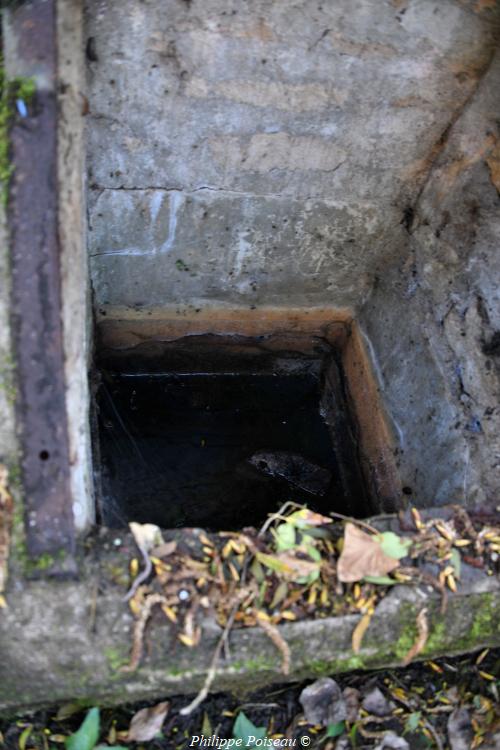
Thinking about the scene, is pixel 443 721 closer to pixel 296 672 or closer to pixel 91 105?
pixel 296 672

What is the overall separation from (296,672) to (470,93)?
197cm

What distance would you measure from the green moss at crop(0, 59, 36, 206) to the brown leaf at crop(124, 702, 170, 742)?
57.1 inches

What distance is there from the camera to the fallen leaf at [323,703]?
1.91 metres

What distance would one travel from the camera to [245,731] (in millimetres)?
1844

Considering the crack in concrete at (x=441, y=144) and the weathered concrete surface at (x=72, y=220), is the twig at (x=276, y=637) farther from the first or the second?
the crack in concrete at (x=441, y=144)

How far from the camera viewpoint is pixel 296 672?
1.80m

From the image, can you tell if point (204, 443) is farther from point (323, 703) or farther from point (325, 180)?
point (323, 703)

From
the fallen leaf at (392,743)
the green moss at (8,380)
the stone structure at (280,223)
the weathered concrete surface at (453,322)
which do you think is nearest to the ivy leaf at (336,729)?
the fallen leaf at (392,743)

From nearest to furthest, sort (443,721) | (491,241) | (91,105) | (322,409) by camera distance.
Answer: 1. (443,721)
2. (91,105)
3. (491,241)
4. (322,409)

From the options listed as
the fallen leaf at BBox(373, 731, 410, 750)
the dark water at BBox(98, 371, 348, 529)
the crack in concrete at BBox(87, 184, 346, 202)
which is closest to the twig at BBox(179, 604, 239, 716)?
A: the fallen leaf at BBox(373, 731, 410, 750)

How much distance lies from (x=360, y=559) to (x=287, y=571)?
205 mm

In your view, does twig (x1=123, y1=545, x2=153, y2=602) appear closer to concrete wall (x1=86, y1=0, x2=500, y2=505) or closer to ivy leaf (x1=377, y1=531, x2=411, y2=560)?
ivy leaf (x1=377, y1=531, x2=411, y2=560)

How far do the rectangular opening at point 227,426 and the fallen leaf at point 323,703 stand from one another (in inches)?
44.1

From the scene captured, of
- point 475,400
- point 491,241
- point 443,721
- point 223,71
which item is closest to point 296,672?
point 443,721
